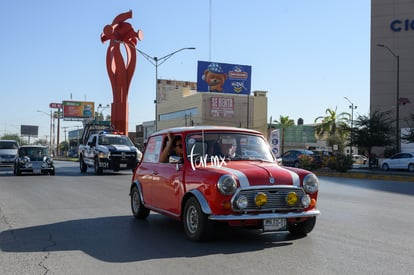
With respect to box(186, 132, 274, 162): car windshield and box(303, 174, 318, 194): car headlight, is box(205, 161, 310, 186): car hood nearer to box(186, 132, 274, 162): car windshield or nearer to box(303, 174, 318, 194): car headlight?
box(303, 174, 318, 194): car headlight

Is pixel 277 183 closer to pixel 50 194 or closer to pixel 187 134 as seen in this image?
pixel 187 134

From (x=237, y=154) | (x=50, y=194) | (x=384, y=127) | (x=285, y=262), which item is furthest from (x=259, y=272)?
(x=384, y=127)

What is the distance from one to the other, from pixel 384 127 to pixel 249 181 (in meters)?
43.8

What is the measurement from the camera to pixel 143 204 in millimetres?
9578

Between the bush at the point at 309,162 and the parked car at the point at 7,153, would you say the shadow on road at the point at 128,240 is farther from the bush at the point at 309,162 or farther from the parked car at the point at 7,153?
the parked car at the point at 7,153

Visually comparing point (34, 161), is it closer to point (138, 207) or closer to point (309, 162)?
point (138, 207)

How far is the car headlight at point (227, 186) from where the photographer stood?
695 cm

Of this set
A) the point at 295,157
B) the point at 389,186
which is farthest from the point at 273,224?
the point at 295,157

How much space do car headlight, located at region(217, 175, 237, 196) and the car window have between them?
2417 mm

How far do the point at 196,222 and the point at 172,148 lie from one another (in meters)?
1.75

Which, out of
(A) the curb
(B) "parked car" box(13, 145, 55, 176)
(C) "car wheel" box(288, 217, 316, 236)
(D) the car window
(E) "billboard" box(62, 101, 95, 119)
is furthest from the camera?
(E) "billboard" box(62, 101, 95, 119)

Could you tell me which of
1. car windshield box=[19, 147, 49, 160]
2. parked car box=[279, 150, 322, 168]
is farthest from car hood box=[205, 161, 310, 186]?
parked car box=[279, 150, 322, 168]

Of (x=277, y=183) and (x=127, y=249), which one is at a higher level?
(x=277, y=183)

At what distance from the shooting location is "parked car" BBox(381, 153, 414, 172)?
3600cm
